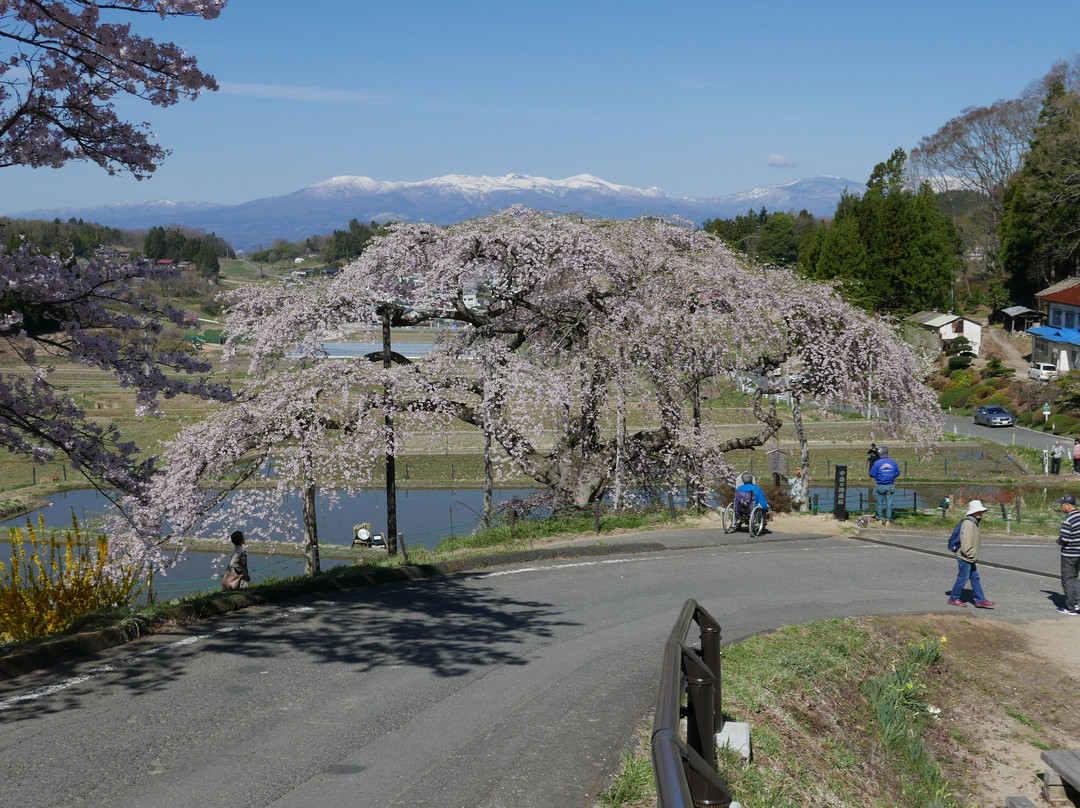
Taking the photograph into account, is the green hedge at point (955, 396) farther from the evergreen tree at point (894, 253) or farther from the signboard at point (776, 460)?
the signboard at point (776, 460)

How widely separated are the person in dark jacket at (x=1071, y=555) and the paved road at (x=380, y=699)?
0.97 m

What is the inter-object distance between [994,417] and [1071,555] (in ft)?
155

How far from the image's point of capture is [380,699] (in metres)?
8.28

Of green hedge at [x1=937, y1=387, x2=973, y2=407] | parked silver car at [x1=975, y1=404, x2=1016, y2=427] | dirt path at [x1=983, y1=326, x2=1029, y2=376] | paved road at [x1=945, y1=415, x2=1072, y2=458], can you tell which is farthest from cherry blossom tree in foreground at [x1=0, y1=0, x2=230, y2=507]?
dirt path at [x1=983, y1=326, x2=1029, y2=376]

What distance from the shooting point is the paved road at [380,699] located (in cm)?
654

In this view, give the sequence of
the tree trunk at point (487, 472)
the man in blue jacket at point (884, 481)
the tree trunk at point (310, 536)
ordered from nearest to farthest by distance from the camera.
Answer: the tree trunk at point (310, 536) → the man in blue jacket at point (884, 481) → the tree trunk at point (487, 472)

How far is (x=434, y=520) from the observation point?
120 ft

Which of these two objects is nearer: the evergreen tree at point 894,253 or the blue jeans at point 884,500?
the blue jeans at point 884,500

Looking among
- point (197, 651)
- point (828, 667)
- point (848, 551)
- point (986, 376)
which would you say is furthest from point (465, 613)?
point (986, 376)

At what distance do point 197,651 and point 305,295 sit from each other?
46.0ft

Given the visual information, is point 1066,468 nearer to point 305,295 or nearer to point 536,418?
point 536,418

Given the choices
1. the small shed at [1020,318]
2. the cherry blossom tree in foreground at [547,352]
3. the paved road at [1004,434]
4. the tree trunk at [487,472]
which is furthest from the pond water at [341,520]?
the small shed at [1020,318]

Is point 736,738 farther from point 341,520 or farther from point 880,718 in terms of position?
point 341,520

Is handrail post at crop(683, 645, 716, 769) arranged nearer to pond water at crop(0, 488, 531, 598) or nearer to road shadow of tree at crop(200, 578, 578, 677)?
road shadow of tree at crop(200, 578, 578, 677)
